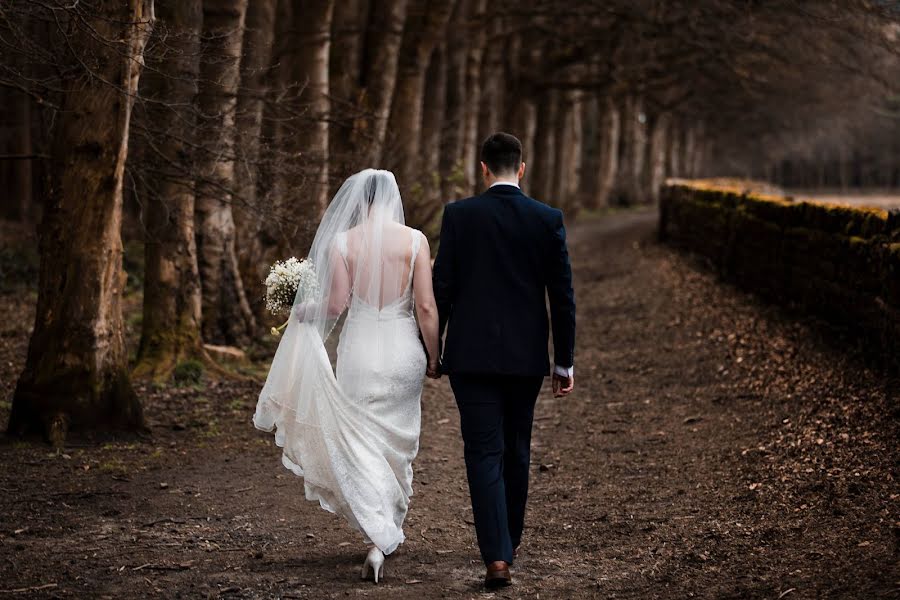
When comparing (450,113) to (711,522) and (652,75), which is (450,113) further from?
(711,522)

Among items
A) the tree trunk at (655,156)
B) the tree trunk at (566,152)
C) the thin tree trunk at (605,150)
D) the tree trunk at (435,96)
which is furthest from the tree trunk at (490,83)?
the tree trunk at (655,156)

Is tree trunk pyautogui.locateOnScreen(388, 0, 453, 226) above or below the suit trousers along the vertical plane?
above

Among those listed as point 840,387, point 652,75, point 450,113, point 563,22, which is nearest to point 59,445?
point 840,387

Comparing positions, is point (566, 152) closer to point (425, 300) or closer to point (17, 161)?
point (17, 161)

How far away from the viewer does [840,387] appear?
9586 mm

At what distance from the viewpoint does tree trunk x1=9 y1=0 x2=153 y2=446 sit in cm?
827

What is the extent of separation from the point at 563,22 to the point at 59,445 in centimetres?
2171

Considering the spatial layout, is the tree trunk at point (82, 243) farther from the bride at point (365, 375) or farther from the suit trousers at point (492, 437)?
the suit trousers at point (492, 437)

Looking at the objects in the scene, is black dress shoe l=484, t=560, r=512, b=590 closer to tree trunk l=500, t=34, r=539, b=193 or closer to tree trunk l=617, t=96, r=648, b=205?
tree trunk l=500, t=34, r=539, b=193

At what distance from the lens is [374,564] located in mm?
5695

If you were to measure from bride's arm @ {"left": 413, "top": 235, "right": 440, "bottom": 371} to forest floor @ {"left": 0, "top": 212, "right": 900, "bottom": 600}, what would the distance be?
4.13 feet

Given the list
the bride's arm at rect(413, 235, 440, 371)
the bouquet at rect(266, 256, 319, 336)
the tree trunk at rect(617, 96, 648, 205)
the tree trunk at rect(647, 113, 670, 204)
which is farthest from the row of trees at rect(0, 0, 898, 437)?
the tree trunk at rect(647, 113, 670, 204)

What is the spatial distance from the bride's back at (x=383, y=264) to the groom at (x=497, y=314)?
10.7 inches

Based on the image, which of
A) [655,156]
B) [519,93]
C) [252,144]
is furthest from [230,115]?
[655,156]
